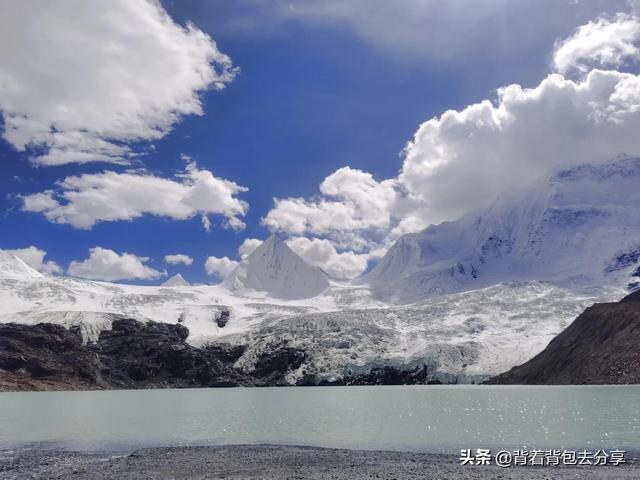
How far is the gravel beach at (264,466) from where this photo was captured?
38.5 metres

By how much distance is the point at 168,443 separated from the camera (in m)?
59.7

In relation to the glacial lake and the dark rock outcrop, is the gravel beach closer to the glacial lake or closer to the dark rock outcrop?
the glacial lake

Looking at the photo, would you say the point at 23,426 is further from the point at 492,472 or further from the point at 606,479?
the point at 606,479

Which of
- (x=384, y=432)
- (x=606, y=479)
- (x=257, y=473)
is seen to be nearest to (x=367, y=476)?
(x=257, y=473)

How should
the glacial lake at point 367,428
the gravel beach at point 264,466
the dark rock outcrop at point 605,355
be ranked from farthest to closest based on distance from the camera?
1. the dark rock outcrop at point 605,355
2. the glacial lake at point 367,428
3. the gravel beach at point 264,466

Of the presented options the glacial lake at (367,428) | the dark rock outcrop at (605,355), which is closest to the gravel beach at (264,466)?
the glacial lake at (367,428)

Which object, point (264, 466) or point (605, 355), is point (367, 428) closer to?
point (264, 466)

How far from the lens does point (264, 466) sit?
43.0 m

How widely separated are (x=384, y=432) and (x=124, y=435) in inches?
1130

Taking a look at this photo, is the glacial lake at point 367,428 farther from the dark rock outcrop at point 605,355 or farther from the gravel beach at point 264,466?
the dark rock outcrop at point 605,355

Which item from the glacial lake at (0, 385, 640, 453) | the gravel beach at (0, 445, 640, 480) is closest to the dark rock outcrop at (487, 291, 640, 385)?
the glacial lake at (0, 385, 640, 453)

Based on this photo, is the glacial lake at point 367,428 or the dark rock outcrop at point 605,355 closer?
the glacial lake at point 367,428

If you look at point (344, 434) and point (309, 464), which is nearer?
point (309, 464)

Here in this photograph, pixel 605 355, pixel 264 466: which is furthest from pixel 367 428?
pixel 605 355
